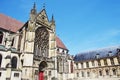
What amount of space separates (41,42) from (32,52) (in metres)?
4.29

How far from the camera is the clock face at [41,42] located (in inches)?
1040

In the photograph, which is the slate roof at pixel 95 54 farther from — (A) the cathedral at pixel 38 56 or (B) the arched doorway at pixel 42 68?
(B) the arched doorway at pixel 42 68

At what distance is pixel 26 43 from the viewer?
78.9ft

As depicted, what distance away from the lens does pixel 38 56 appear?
2530cm

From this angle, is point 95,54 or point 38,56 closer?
point 38,56

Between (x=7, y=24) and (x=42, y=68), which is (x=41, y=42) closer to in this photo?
(x=42, y=68)

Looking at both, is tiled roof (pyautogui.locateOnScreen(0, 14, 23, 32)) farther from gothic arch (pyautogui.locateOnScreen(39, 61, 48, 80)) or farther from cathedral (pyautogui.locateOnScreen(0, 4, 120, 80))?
gothic arch (pyautogui.locateOnScreen(39, 61, 48, 80))

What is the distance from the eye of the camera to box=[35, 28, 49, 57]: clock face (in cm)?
2641

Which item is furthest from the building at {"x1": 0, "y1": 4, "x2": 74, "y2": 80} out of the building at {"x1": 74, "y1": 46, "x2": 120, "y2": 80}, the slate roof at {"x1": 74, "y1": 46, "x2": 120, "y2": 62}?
the slate roof at {"x1": 74, "y1": 46, "x2": 120, "y2": 62}

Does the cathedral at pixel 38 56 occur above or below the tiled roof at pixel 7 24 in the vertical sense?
below

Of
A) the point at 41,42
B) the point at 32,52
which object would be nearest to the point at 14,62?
the point at 32,52

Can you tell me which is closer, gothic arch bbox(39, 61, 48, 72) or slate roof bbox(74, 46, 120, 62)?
gothic arch bbox(39, 61, 48, 72)

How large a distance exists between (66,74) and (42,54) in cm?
789

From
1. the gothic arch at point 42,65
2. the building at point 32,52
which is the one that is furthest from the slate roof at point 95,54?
the gothic arch at point 42,65
